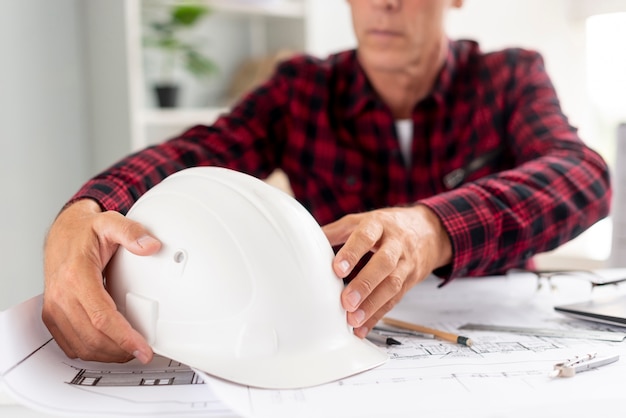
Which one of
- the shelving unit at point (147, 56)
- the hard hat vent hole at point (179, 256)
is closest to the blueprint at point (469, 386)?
the hard hat vent hole at point (179, 256)

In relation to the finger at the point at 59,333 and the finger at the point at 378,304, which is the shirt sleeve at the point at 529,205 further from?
the finger at the point at 59,333

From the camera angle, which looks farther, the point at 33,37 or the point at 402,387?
the point at 33,37

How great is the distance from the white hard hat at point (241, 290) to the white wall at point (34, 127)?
735 mm

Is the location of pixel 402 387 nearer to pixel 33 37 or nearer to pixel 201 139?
pixel 201 139

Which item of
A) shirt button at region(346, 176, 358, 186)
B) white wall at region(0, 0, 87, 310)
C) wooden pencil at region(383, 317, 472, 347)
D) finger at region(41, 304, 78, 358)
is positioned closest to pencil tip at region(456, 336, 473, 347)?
wooden pencil at region(383, 317, 472, 347)

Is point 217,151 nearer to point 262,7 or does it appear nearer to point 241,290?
point 241,290

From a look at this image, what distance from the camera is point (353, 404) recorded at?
21.9 inches

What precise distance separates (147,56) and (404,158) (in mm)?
1075

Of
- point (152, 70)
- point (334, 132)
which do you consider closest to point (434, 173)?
point (334, 132)

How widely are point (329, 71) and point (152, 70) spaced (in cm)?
89

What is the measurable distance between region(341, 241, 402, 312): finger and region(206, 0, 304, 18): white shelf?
1511mm

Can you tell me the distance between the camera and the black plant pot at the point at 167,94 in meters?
2.07

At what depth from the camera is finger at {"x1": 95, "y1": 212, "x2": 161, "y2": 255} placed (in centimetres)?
64

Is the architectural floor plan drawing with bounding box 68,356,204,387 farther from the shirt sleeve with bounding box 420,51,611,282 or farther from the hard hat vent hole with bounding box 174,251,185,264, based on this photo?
the shirt sleeve with bounding box 420,51,611,282
